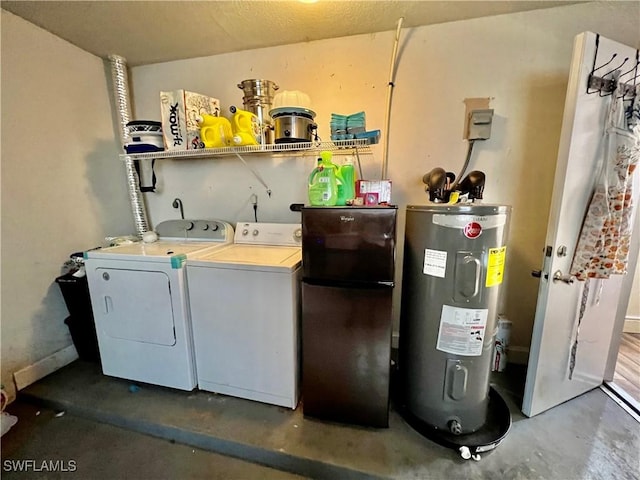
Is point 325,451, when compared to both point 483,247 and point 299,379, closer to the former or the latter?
point 299,379

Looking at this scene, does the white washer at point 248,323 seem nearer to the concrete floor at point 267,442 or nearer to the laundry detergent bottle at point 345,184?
the concrete floor at point 267,442

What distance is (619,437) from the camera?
1.46m

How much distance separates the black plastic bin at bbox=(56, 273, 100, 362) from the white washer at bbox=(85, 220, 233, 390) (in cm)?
27

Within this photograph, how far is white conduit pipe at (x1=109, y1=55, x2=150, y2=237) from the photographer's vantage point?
2.25 m

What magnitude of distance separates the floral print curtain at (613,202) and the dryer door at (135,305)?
242 cm

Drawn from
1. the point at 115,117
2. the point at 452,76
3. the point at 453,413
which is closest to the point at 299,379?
the point at 453,413

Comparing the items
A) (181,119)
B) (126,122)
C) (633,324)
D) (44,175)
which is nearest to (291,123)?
(181,119)

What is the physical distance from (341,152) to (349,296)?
1.20 m

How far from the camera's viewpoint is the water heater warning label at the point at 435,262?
52.4 inches

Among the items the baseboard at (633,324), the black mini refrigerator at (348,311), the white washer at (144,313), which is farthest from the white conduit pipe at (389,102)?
the baseboard at (633,324)

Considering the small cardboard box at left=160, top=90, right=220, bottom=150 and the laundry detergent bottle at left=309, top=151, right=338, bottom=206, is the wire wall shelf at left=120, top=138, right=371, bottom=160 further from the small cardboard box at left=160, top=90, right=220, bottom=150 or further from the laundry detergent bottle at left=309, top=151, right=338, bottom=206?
the laundry detergent bottle at left=309, top=151, right=338, bottom=206

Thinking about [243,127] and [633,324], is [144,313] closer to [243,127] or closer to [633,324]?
[243,127]

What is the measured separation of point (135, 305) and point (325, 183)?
4.82 ft

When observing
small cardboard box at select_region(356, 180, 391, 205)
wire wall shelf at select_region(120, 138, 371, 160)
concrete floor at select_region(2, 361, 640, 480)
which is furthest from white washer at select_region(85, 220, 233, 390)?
small cardboard box at select_region(356, 180, 391, 205)
